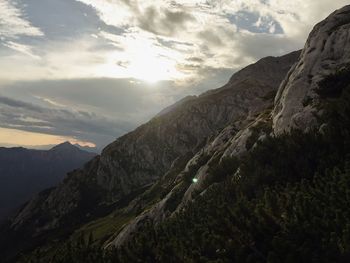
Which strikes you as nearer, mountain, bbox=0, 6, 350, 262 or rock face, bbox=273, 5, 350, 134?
mountain, bbox=0, 6, 350, 262

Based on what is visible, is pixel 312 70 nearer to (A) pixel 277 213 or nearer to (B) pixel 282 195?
(B) pixel 282 195

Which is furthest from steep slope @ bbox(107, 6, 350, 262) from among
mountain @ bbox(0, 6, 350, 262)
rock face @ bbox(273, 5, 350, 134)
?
mountain @ bbox(0, 6, 350, 262)

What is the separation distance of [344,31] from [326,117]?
134 ft

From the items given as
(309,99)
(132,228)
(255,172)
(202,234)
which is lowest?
(132,228)

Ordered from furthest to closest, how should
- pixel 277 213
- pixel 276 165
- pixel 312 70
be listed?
pixel 312 70
pixel 276 165
pixel 277 213

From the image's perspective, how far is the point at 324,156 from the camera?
59.2 m

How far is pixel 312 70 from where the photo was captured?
305 ft

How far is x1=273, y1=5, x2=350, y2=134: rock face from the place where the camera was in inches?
3041

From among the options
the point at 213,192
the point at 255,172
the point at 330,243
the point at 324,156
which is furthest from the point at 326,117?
the point at 330,243

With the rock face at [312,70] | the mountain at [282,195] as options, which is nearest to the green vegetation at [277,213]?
the mountain at [282,195]

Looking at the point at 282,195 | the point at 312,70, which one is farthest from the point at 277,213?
the point at 312,70

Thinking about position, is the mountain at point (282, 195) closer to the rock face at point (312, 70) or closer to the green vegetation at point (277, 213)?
the green vegetation at point (277, 213)

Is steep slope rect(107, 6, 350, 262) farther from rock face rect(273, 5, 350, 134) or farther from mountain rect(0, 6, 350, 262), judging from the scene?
mountain rect(0, 6, 350, 262)

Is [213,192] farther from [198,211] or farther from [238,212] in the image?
[238,212]
